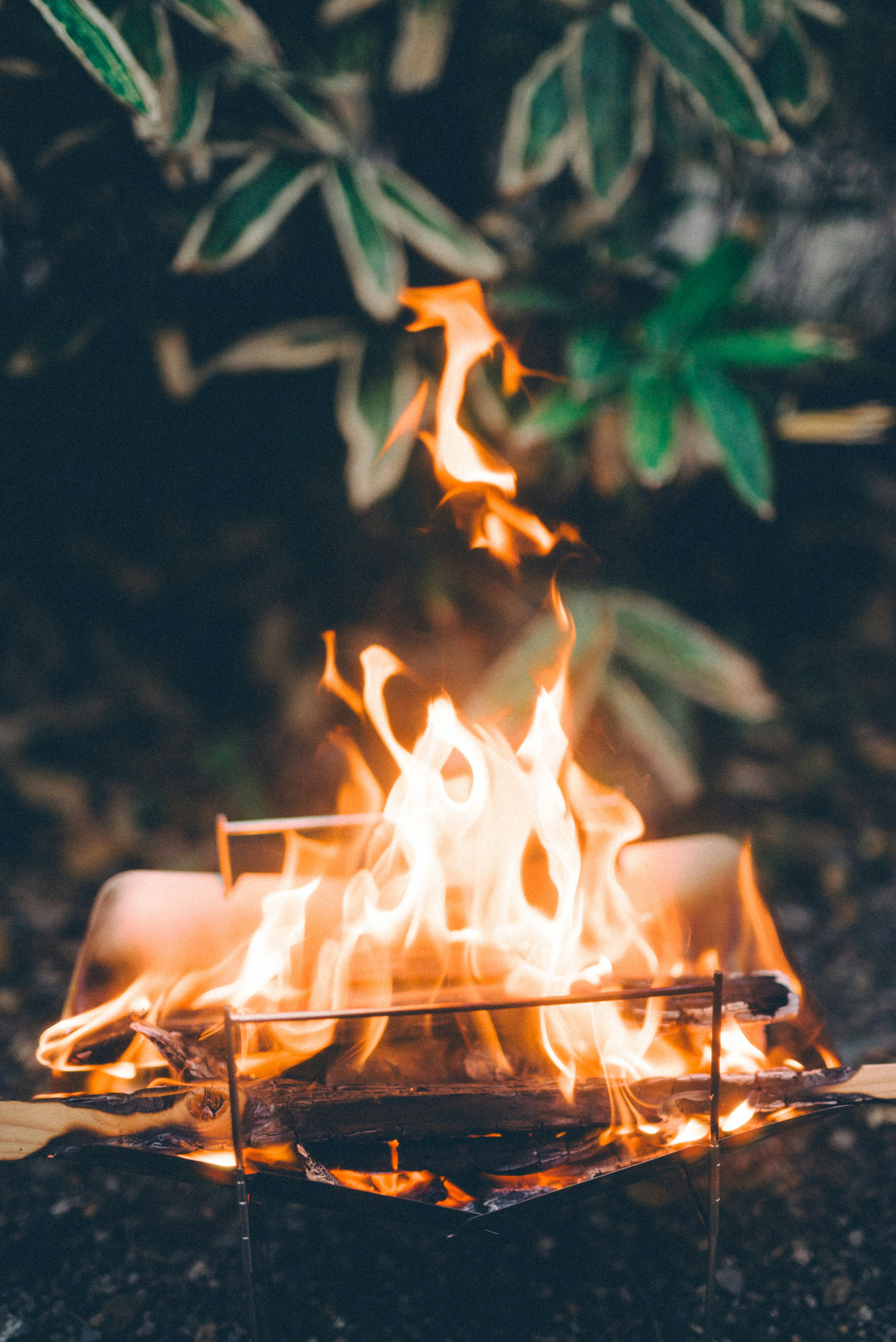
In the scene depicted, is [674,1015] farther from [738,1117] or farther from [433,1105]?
[433,1105]

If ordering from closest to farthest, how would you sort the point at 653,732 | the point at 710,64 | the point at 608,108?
1. the point at 710,64
2. the point at 608,108
3. the point at 653,732

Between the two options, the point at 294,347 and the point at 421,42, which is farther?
the point at 294,347

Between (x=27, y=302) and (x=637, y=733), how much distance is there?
4.08 feet

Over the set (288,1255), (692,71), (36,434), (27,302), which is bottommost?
(288,1255)

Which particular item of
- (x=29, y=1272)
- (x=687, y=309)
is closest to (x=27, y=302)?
(x=687, y=309)

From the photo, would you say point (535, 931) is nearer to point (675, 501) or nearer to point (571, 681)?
point (571, 681)

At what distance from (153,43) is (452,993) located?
3.76ft

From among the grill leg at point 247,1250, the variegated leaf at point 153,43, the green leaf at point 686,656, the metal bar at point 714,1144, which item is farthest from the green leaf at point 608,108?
the grill leg at point 247,1250

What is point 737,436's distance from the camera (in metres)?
1.21

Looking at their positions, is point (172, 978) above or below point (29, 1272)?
above

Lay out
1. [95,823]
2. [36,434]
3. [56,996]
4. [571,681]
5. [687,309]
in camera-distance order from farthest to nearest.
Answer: [95,823] < [36,434] < [56,996] < [571,681] < [687,309]

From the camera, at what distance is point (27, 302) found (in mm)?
1503

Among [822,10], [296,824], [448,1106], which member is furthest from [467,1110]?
[822,10]

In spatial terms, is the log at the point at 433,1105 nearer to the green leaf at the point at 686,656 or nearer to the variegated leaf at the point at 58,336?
the green leaf at the point at 686,656
